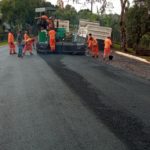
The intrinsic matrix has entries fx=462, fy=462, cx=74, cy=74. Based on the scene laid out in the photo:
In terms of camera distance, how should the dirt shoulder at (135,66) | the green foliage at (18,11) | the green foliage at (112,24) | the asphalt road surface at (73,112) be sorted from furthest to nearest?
the green foliage at (18,11) → the green foliage at (112,24) → the dirt shoulder at (135,66) → the asphalt road surface at (73,112)

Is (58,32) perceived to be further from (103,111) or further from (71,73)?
(103,111)

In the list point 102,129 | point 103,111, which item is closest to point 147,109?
point 103,111

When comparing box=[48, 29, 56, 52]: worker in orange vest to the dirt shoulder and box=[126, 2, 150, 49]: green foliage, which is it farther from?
box=[126, 2, 150, 49]: green foliage

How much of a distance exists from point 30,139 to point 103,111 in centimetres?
316

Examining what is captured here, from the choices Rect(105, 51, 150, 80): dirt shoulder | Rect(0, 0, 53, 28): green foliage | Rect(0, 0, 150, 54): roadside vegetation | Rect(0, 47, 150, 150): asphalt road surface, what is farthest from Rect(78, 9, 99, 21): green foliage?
Rect(0, 47, 150, 150): asphalt road surface

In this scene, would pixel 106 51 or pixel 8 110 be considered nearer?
pixel 8 110

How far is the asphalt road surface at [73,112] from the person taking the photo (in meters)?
8.05

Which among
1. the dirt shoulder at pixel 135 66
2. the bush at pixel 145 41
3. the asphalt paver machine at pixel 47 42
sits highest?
the asphalt paver machine at pixel 47 42

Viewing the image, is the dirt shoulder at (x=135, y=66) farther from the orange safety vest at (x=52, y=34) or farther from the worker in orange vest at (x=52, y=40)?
the orange safety vest at (x=52, y=34)

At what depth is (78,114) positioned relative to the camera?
10.5m

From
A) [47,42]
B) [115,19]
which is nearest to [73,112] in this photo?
[47,42]

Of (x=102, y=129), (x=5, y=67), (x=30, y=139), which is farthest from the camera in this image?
(x=5, y=67)

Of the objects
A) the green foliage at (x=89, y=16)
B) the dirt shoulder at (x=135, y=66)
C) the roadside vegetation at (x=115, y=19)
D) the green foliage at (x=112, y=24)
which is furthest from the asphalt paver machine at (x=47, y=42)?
the green foliage at (x=112, y=24)

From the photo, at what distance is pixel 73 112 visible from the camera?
10.7 metres
